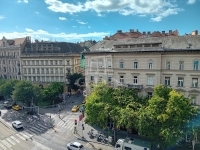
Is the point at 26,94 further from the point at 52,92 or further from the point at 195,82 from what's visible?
the point at 195,82

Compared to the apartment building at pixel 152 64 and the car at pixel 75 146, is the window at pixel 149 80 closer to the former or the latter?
the apartment building at pixel 152 64

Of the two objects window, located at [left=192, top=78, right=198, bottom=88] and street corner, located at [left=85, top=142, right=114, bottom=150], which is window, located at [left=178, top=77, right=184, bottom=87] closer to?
window, located at [left=192, top=78, right=198, bottom=88]

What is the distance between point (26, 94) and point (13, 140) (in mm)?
15367

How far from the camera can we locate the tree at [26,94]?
153 feet

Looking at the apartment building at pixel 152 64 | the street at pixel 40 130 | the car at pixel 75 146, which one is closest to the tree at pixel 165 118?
the apartment building at pixel 152 64

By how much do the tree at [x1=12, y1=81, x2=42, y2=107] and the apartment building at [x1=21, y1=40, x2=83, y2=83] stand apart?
53.5ft

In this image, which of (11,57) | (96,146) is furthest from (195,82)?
(11,57)

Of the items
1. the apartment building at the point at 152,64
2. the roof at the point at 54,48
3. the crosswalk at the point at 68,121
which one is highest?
the roof at the point at 54,48

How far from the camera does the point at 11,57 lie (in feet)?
234

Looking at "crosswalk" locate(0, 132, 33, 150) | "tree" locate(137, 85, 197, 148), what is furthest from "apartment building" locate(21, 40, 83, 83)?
"tree" locate(137, 85, 197, 148)

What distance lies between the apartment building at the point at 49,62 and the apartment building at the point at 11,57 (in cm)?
261

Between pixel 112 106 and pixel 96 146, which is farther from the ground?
pixel 112 106

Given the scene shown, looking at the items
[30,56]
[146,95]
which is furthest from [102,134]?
[30,56]

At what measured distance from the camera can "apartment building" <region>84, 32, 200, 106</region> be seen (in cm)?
3100
